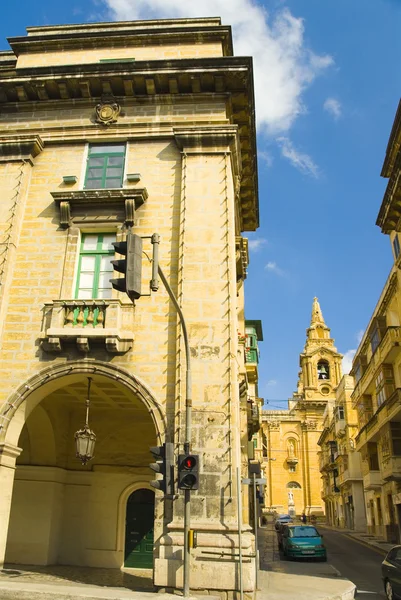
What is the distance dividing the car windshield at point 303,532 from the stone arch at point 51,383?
16474mm

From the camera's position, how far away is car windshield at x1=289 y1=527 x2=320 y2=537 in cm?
2572

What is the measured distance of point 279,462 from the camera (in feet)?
287

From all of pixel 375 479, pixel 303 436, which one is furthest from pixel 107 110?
pixel 303 436

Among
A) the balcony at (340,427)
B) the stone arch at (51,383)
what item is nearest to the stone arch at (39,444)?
the stone arch at (51,383)

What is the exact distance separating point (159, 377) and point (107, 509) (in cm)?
674

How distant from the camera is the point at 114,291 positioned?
14.2m

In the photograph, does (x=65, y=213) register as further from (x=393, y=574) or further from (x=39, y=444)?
(x=393, y=574)

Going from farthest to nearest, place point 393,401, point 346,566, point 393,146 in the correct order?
1. point 393,401
2. point 393,146
3. point 346,566

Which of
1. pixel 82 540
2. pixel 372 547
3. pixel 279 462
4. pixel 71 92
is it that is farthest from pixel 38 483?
pixel 279 462

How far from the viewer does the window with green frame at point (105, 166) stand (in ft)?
51.6

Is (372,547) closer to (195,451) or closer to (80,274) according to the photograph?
(195,451)

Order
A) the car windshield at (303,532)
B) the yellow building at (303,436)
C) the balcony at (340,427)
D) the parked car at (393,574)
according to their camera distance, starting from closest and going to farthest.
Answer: the parked car at (393,574) < the car windshield at (303,532) < the balcony at (340,427) < the yellow building at (303,436)

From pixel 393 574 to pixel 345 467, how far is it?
4426cm

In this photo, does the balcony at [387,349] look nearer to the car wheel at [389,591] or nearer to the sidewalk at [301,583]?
the sidewalk at [301,583]
